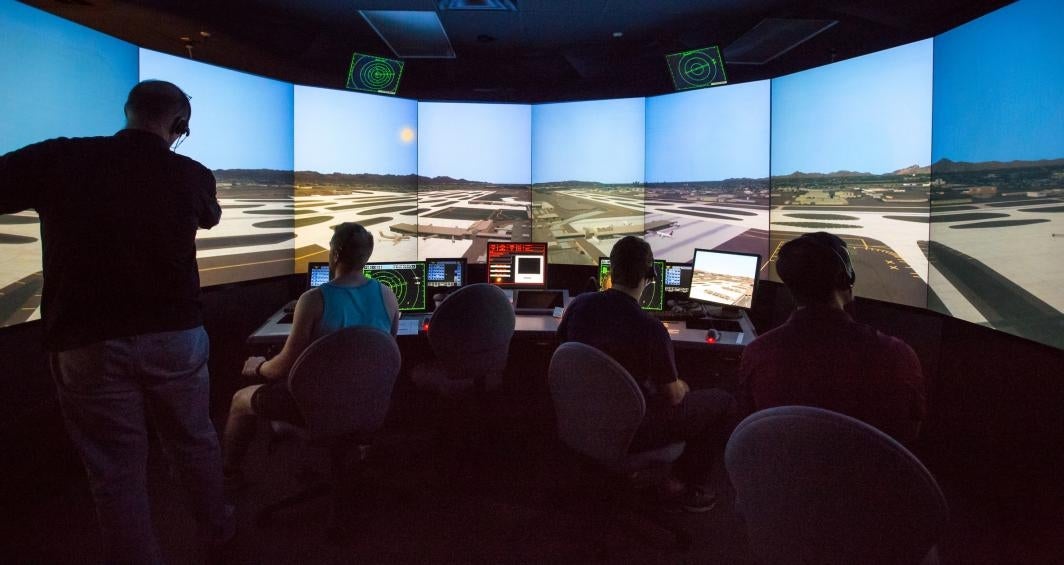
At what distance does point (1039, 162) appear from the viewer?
2078 millimetres

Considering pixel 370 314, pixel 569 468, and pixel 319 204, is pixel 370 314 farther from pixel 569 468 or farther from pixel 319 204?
pixel 319 204

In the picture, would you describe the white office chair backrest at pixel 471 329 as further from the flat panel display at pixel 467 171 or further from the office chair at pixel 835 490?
the flat panel display at pixel 467 171

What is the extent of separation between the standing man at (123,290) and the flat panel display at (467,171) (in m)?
2.82

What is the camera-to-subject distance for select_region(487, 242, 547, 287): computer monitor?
13.0 feet

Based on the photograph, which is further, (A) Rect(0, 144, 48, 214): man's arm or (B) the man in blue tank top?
(B) the man in blue tank top

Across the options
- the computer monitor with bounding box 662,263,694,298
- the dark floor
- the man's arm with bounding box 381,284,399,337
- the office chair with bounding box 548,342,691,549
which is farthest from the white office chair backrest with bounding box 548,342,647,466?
the computer monitor with bounding box 662,263,694,298

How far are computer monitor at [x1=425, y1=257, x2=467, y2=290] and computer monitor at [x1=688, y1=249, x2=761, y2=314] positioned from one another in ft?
5.17

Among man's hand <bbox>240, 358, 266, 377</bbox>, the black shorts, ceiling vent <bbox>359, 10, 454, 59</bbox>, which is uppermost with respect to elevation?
ceiling vent <bbox>359, 10, 454, 59</bbox>

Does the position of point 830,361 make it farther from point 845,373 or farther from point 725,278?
point 725,278

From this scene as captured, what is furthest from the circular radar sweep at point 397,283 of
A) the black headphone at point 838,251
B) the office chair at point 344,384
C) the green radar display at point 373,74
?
the black headphone at point 838,251

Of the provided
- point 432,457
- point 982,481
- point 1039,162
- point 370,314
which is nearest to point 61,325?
point 370,314

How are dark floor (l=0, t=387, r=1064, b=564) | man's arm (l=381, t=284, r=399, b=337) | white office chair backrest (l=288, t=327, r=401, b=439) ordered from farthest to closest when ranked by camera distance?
man's arm (l=381, t=284, r=399, b=337)
dark floor (l=0, t=387, r=1064, b=564)
white office chair backrest (l=288, t=327, r=401, b=439)

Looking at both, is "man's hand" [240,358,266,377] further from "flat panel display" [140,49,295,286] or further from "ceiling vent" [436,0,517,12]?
"ceiling vent" [436,0,517,12]

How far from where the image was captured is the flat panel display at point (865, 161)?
2.97m
